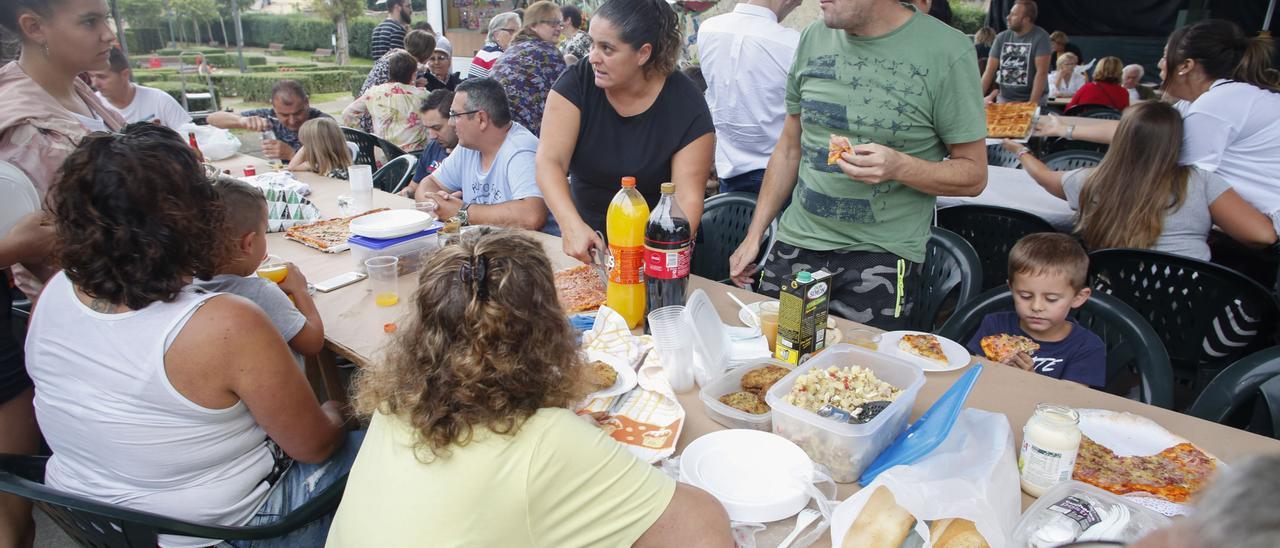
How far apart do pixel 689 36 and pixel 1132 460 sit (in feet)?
26.8

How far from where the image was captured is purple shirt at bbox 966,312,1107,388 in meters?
2.14

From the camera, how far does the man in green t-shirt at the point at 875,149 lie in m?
2.15

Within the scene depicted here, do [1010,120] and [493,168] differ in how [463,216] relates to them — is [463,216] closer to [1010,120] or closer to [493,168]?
[493,168]

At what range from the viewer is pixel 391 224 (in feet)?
9.08

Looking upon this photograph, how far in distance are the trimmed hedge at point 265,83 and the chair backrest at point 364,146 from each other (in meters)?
11.1

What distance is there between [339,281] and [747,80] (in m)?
2.62

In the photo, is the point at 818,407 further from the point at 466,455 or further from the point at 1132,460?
the point at 466,455

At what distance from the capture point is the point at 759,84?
13.3 feet

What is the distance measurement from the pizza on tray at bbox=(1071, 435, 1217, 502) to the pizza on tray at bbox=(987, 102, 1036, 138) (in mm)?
3949

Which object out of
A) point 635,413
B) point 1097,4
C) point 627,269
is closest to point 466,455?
point 635,413

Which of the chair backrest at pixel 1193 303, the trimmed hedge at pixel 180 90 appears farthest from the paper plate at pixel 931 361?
the trimmed hedge at pixel 180 90

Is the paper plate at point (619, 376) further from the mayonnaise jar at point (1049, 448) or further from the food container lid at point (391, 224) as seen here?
the food container lid at point (391, 224)

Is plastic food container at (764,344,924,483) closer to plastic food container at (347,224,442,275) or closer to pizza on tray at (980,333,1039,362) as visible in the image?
pizza on tray at (980,333,1039,362)

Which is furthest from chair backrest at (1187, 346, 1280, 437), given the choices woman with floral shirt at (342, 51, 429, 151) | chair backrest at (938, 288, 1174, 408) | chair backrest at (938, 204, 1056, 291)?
woman with floral shirt at (342, 51, 429, 151)
